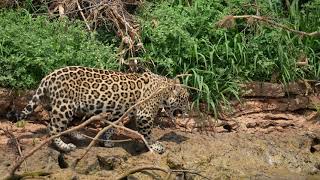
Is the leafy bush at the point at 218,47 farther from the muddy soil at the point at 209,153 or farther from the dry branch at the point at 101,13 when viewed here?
the muddy soil at the point at 209,153

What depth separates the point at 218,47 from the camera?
10523 mm

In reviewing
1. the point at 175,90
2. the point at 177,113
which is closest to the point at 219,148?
the point at 177,113

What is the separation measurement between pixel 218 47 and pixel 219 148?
171 centimetres

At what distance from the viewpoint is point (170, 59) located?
32.9 feet

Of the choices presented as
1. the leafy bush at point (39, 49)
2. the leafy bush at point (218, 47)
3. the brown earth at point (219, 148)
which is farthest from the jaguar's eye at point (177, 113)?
the leafy bush at point (39, 49)

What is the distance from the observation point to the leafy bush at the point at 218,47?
10.2 m

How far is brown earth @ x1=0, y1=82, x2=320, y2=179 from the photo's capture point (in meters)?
8.52

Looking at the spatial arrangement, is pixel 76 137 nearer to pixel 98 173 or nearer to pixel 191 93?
pixel 98 173

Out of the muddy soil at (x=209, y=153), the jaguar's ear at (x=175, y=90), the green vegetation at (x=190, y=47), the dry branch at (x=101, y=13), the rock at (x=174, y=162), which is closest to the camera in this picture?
the muddy soil at (x=209, y=153)

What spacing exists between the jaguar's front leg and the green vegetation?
1.06m

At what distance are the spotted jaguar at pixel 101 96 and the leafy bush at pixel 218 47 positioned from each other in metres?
0.73

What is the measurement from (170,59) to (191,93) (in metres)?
0.58

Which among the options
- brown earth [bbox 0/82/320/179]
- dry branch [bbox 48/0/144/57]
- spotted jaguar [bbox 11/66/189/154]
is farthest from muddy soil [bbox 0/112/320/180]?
dry branch [bbox 48/0/144/57]

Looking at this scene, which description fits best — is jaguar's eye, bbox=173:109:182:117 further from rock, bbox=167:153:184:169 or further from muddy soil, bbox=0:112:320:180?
rock, bbox=167:153:184:169
